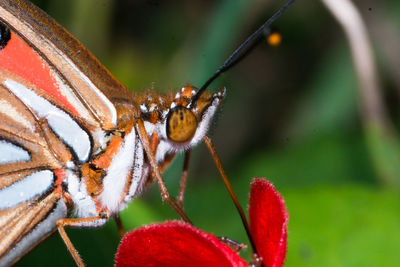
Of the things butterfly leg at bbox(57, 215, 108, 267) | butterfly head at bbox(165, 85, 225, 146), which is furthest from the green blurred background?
butterfly head at bbox(165, 85, 225, 146)

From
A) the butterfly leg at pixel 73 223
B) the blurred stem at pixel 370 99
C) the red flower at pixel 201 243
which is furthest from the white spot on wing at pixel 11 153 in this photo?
the blurred stem at pixel 370 99

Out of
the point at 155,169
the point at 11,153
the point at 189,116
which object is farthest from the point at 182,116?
the point at 11,153

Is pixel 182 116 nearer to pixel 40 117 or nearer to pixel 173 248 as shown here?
pixel 40 117

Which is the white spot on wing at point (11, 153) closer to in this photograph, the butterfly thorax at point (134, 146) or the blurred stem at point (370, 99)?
the butterfly thorax at point (134, 146)

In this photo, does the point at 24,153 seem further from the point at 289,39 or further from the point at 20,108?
the point at 289,39

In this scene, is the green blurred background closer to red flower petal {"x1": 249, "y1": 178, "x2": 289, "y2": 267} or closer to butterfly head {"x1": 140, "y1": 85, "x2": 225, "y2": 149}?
butterfly head {"x1": 140, "y1": 85, "x2": 225, "y2": 149}

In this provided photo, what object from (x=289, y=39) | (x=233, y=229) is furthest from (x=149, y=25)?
(x=233, y=229)
